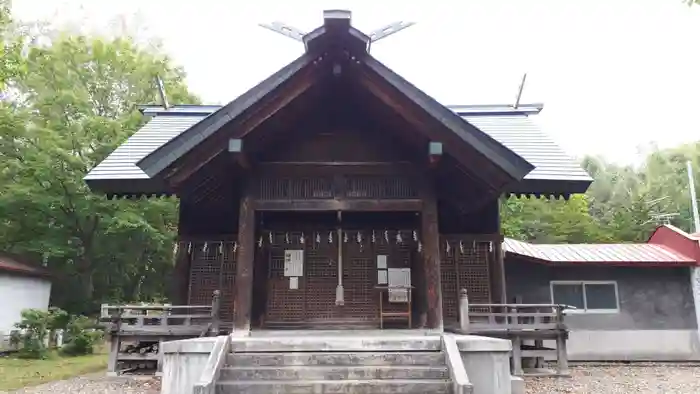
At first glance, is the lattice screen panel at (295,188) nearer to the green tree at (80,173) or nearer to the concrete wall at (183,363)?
the concrete wall at (183,363)

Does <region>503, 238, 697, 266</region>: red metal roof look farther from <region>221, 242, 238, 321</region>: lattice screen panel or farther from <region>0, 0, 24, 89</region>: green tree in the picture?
<region>0, 0, 24, 89</region>: green tree

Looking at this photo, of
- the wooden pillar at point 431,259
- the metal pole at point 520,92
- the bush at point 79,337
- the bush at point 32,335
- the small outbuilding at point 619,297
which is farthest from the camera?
the bush at point 79,337

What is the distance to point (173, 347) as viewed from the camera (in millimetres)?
6840

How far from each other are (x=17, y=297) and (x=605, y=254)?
19.9 meters

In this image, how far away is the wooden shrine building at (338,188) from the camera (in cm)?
827

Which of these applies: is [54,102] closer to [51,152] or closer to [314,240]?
[51,152]

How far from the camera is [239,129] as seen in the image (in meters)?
8.31

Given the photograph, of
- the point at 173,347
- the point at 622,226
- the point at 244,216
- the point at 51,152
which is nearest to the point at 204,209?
the point at 244,216

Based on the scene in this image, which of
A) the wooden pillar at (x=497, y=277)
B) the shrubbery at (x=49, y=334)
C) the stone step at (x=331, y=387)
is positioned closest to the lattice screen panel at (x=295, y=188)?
the stone step at (x=331, y=387)

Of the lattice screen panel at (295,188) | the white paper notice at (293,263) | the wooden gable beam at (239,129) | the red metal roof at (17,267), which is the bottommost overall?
the white paper notice at (293,263)

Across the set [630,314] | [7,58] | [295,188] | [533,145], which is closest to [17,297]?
[7,58]

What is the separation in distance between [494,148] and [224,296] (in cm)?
639

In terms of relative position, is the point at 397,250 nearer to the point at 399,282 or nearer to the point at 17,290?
the point at 399,282

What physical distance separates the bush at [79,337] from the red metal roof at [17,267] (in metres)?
2.56
